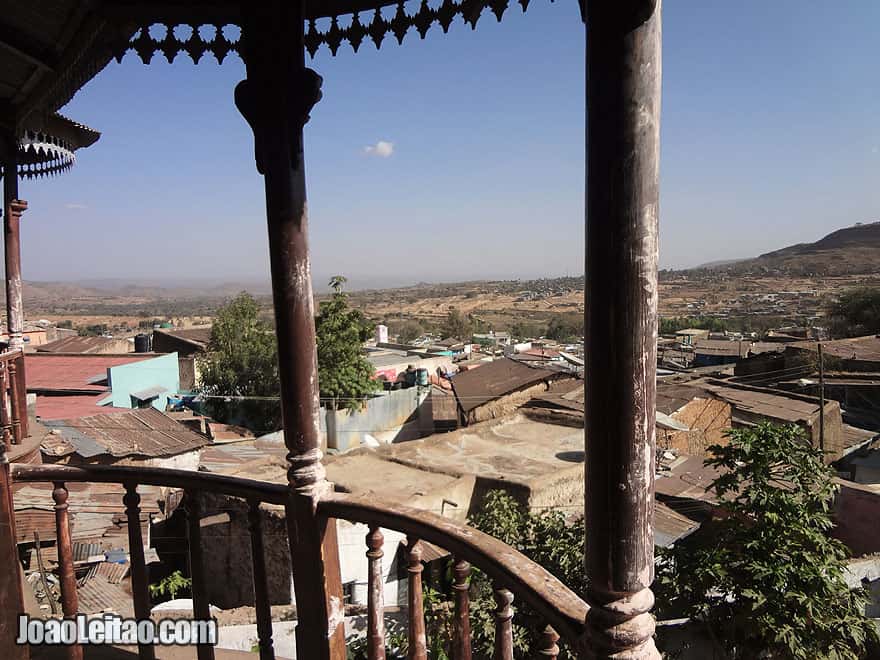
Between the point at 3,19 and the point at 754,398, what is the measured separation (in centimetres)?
2069

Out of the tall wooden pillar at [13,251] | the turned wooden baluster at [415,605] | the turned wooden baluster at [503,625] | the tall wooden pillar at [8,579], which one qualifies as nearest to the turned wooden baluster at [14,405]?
the tall wooden pillar at [13,251]

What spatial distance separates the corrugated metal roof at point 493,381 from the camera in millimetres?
20272

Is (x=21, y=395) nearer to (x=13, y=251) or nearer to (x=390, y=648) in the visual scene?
(x=13, y=251)

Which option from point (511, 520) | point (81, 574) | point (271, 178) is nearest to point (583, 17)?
point (271, 178)

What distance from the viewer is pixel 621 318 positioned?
143cm

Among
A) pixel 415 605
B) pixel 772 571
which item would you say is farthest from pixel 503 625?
pixel 772 571

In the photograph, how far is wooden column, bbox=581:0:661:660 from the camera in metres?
1.38

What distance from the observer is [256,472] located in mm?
12586

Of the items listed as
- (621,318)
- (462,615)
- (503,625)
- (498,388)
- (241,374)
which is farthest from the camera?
(241,374)

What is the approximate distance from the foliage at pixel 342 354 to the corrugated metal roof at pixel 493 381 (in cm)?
347

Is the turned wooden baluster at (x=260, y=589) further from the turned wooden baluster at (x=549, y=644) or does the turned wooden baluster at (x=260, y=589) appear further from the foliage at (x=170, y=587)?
the foliage at (x=170, y=587)

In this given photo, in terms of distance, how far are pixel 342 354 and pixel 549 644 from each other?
2070cm

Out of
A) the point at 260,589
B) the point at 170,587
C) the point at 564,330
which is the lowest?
the point at 170,587

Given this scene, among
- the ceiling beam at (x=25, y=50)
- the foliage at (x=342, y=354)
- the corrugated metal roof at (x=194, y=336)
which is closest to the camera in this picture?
the ceiling beam at (x=25, y=50)
